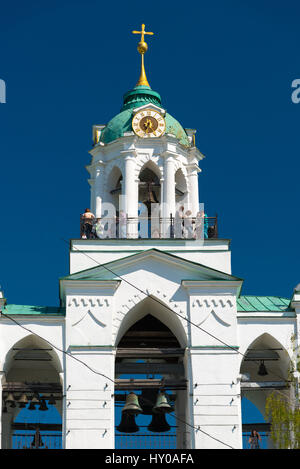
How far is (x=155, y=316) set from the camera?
123 ft

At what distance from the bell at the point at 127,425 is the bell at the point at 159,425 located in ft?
2.03

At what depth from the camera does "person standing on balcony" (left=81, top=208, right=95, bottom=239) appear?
37.8 m

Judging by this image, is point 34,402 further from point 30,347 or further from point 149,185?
point 149,185

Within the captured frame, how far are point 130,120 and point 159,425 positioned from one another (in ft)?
33.5

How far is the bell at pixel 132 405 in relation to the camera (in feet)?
114

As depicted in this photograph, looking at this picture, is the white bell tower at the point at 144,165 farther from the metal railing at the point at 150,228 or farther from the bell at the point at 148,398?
the bell at the point at 148,398

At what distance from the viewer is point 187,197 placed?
1588 inches

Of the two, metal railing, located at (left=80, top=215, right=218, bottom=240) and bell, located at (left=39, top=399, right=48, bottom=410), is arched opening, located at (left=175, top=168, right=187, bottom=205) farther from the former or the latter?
bell, located at (left=39, top=399, right=48, bottom=410)

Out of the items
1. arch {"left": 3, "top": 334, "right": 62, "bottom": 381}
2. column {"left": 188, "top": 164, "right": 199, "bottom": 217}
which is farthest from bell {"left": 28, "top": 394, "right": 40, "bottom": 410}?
column {"left": 188, "top": 164, "right": 199, "bottom": 217}

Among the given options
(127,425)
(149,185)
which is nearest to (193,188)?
(149,185)

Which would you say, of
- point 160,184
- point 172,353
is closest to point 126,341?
point 172,353

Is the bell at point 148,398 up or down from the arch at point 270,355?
down

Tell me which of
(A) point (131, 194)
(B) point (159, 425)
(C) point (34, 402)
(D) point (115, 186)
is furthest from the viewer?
(D) point (115, 186)

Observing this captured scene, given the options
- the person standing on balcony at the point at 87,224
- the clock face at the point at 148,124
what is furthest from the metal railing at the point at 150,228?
the clock face at the point at 148,124
